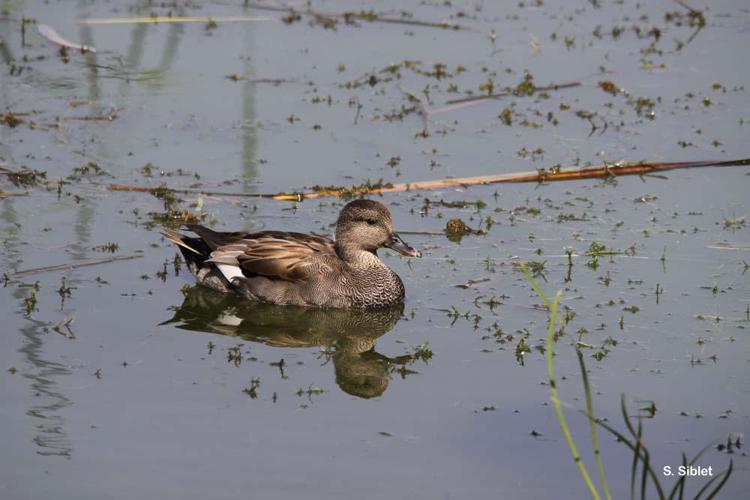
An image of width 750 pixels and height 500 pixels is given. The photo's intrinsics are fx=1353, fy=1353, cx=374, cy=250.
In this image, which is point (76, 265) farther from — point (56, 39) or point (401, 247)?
point (56, 39)

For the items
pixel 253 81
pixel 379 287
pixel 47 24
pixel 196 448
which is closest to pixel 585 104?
pixel 253 81

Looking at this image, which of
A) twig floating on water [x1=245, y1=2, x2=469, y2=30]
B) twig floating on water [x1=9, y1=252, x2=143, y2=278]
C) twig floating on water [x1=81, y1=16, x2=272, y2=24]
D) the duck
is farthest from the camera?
twig floating on water [x1=245, y1=2, x2=469, y2=30]

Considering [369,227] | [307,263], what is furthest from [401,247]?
[307,263]

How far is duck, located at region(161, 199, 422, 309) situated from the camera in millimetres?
9758

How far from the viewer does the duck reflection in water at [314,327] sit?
8438 millimetres

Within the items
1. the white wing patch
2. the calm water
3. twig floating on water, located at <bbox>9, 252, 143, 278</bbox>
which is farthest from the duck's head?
twig floating on water, located at <bbox>9, 252, 143, 278</bbox>

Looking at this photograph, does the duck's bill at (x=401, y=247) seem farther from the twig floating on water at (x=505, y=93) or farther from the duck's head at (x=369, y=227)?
the twig floating on water at (x=505, y=93)

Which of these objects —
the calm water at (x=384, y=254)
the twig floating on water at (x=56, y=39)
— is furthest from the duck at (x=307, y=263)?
the twig floating on water at (x=56, y=39)

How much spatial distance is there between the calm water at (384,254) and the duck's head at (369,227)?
18.0 inches

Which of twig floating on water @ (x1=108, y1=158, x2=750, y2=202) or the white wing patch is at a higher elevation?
twig floating on water @ (x1=108, y1=158, x2=750, y2=202)

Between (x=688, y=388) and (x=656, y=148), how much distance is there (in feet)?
18.0

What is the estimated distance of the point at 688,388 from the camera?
319 inches

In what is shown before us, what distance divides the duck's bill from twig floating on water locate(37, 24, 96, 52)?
6.89 meters

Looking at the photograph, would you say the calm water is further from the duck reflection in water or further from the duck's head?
the duck's head
